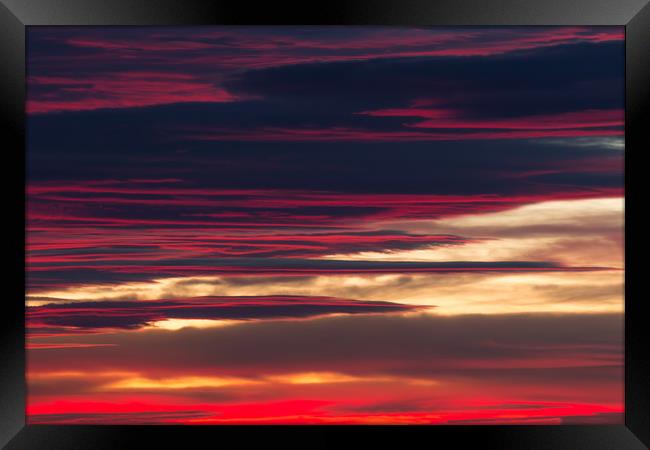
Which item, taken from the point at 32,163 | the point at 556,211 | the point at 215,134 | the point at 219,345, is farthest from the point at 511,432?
the point at 32,163

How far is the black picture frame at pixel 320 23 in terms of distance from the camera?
284cm

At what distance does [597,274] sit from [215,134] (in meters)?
1.52

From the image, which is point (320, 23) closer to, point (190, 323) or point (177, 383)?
point (190, 323)

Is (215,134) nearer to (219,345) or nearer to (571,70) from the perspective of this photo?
(219,345)

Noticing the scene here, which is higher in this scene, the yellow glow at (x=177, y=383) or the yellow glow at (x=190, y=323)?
the yellow glow at (x=190, y=323)

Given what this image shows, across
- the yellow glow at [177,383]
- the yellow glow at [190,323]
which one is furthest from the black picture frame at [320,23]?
the yellow glow at [190,323]

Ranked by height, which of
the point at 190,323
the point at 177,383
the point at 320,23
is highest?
the point at 320,23

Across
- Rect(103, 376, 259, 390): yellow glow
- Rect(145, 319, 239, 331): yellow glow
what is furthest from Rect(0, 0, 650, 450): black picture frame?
Rect(145, 319, 239, 331): yellow glow

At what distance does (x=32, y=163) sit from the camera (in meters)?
2.87

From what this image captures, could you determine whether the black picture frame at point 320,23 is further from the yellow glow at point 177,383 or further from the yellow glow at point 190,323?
the yellow glow at point 190,323

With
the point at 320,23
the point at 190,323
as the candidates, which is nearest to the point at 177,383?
the point at 190,323

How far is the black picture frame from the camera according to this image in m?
2.84

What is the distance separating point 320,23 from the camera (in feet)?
9.37

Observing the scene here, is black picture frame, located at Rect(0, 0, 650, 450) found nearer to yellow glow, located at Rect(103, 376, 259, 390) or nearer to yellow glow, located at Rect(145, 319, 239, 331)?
yellow glow, located at Rect(103, 376, 259, 390)
